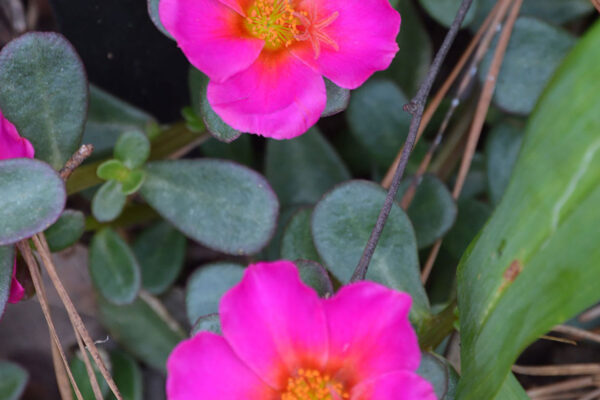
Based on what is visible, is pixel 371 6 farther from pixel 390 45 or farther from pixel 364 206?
pixel 364 206

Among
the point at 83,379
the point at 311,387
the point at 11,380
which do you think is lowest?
the point at 11,380

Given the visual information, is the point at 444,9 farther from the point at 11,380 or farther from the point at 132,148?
the point at 11,380

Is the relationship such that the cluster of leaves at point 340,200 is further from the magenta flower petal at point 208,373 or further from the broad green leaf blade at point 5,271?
the magenta flower petal at point 208,373

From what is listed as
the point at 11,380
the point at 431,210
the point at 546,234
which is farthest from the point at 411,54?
the point at 11,380

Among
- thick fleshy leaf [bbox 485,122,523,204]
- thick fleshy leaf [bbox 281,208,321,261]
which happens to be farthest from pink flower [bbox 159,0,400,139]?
thick fleshy leaf [bbox 485,122,523,204]

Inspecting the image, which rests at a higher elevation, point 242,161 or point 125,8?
point 125,8

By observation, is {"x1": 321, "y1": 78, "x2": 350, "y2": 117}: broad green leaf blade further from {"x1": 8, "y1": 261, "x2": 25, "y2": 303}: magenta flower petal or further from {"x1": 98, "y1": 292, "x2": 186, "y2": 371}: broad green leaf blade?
{"x1": 98, "y1": 292, "x2": 186, "y2": 371}: broad green leaf blade

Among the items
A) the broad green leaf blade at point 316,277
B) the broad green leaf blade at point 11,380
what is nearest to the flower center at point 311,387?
the broad green leaf blade at point 316,277

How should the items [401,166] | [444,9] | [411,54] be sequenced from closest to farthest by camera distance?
[401,166] → [444,9] → [411,54]

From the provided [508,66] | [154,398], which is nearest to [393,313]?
[508,66]
